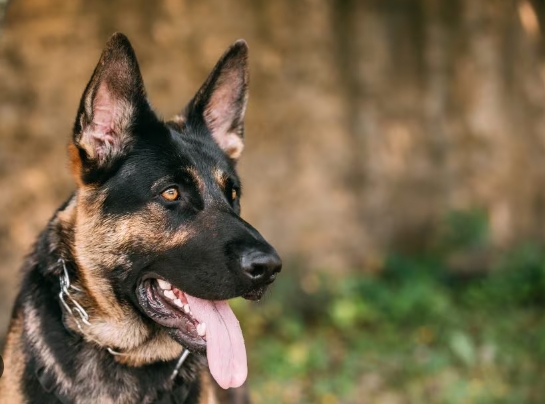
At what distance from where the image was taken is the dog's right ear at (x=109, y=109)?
3072 millimetres

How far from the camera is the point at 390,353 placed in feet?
20.6

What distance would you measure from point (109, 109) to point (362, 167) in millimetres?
4543

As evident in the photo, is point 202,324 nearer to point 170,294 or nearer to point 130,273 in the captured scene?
point 170,294

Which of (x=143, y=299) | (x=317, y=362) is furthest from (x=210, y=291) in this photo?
(x=317, y=362)

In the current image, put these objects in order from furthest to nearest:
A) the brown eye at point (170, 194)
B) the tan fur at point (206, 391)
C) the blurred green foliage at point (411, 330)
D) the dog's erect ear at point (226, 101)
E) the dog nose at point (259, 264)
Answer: the blurred green foliage at point (411, 330), the dog's erect ear at point (226, 101), the tan fur at point (206, 391), the brown eye at point (170, 194), the dog nose at point (259, 264)

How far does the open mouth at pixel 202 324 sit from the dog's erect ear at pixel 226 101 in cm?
93

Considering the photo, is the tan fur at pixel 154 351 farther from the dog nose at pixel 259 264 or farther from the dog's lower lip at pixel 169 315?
the dog nose at pixel 259 264

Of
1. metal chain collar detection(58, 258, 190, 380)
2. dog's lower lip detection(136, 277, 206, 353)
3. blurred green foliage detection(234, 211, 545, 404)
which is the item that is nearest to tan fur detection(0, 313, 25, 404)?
metal chain collar detection(58, 258, 190, 380)

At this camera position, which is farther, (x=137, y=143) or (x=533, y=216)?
(x=533, y=216)

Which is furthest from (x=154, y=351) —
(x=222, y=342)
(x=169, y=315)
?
(x=222, y=342)

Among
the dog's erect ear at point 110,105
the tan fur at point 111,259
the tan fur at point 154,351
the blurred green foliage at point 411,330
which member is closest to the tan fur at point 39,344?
the tan fur at point 111,259

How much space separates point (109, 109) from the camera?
3.24m

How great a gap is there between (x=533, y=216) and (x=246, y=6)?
151 inches

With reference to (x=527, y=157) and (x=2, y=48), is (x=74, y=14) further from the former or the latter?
(x=527, y=157)
